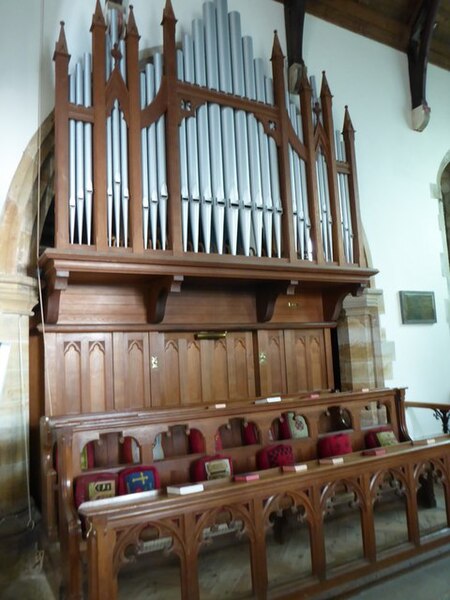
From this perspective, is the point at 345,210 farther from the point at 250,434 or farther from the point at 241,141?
the point at 250,434

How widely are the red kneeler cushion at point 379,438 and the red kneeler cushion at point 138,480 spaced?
1.65m

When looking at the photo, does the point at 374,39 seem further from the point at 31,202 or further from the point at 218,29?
the point at 31,202

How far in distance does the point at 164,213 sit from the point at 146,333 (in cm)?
107

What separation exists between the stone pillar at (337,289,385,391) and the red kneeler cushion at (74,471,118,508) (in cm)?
303

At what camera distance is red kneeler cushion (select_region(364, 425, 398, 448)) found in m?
3.41

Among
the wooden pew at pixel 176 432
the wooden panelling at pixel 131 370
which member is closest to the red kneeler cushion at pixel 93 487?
the wooden pew at pixel 176 432

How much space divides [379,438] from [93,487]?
80.8 inches

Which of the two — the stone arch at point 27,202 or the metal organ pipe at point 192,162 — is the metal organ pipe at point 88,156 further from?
the metal organ pipe at point 192,162

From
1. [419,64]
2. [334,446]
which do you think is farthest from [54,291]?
[419,64]

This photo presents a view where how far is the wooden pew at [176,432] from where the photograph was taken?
234 centimetres

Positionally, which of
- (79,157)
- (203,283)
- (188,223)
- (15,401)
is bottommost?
(15,401)

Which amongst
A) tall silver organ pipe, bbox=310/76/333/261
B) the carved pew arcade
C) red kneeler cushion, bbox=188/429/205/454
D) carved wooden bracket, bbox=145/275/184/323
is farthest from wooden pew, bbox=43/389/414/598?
tall silver organ pipe, bbox=310/76/333/261

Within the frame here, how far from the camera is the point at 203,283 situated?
13.6ft

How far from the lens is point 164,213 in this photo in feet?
11.8
